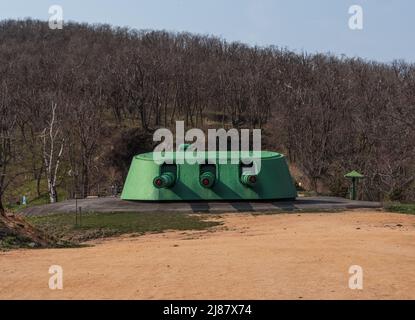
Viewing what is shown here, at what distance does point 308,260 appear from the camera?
1149 cm

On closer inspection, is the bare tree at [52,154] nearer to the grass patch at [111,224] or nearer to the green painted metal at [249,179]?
the grass patch at [111,224]

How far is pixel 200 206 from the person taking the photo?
83.0 feet

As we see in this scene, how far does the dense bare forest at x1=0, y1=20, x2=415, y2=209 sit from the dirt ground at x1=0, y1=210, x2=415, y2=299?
21.8 metres

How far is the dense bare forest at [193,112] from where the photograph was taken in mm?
47094

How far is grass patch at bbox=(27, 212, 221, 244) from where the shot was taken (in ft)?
65.1

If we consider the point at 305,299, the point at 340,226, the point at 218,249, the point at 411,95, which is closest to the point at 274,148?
the point at 411,95

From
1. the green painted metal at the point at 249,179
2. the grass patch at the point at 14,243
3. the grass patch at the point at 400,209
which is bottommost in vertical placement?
the grass patch at the point at 400,209

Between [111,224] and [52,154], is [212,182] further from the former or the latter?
[52,154]

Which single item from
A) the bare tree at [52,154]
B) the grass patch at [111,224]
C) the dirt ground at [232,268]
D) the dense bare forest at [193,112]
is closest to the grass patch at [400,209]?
the dirt ground at [232,268]

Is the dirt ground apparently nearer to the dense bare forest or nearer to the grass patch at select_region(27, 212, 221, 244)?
the grass patch at select_region(27, 212, 221, 244)

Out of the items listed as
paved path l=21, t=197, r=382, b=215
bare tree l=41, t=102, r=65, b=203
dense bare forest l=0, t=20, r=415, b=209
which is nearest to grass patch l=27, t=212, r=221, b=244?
paved path l=21, t=197, r=382, b=215

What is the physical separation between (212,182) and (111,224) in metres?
5.89

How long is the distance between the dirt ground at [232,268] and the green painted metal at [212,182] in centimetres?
889
